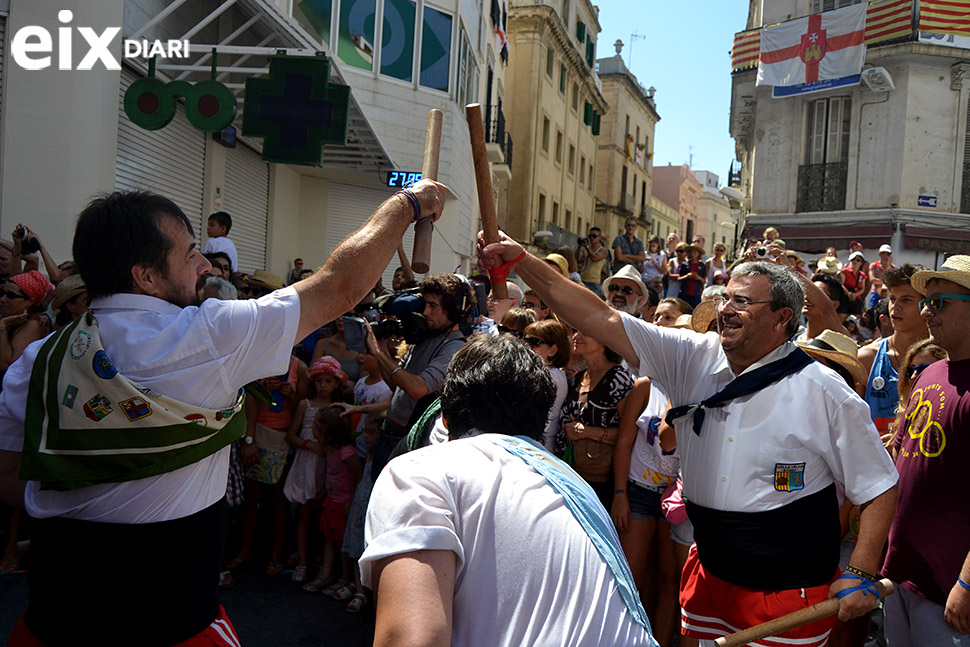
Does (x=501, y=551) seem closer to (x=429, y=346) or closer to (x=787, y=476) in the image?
(x=787, y=476)

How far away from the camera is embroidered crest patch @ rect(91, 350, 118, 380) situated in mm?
1940

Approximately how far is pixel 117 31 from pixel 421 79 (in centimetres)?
869

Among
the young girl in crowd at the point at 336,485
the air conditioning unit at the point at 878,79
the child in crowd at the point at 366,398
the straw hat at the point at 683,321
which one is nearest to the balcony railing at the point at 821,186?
the air conditioning unit at the point at 878,79

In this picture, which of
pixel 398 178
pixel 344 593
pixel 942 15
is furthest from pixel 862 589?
pixel 942 15

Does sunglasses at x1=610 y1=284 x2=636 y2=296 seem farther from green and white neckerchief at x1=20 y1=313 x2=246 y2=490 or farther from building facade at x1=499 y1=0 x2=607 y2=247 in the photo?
building facade at x1=499 y1=0 x2=607 y2=247

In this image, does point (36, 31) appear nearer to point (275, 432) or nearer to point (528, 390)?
point (275, 432)

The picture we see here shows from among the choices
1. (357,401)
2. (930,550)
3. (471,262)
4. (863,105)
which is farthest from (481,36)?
(930,550)

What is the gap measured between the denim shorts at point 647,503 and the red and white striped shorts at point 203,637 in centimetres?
275

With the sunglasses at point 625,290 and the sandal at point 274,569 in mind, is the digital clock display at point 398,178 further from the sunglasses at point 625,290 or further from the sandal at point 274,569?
the sandal at point 274,569

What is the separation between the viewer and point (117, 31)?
8203 millimetres

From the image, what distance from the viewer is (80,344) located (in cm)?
199

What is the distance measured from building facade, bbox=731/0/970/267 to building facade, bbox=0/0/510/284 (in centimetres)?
924

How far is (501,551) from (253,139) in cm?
1187

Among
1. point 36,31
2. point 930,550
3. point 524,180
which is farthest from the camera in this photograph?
point 524,180
